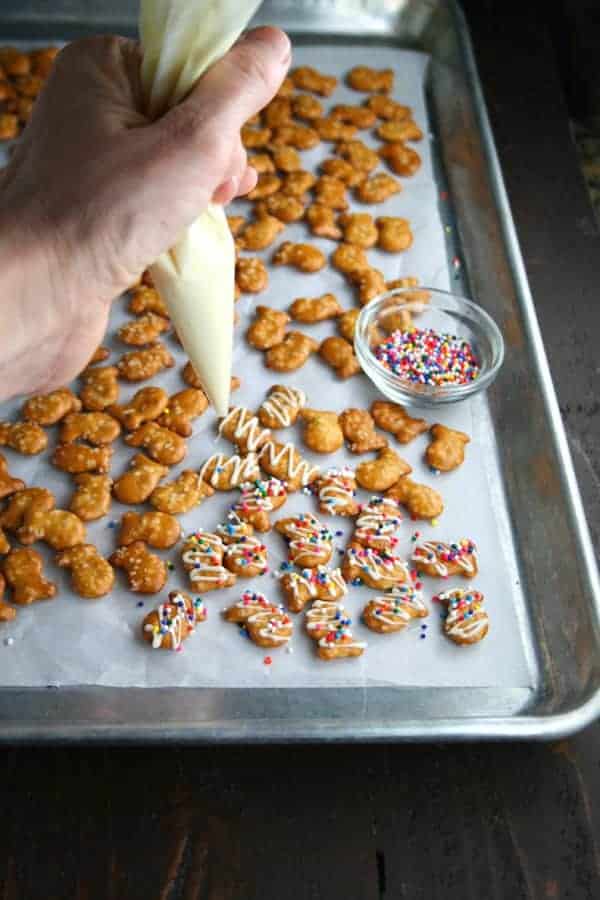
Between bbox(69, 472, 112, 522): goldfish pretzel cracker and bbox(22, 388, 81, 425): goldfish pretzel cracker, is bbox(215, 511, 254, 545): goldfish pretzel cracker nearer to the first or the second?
bbox(69, 472, 112, 522): goldfish pretzel cracker

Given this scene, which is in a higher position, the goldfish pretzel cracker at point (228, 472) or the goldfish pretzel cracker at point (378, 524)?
the goldfish pretzel cracker at point (378, 524)

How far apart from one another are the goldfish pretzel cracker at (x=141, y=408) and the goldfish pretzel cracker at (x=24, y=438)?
116mm

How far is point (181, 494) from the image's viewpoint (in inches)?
59.1

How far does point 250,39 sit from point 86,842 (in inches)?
34.9

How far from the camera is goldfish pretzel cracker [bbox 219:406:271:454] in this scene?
157 cm

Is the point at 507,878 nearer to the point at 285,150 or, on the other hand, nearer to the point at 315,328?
the point at 315,328

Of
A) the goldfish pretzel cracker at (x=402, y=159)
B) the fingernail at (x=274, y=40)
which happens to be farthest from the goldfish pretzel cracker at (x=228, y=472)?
the goldfish pretzel cracker at (x=402, y=159)

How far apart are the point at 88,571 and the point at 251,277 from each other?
0.61 meters

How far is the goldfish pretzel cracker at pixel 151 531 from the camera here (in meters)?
1.46

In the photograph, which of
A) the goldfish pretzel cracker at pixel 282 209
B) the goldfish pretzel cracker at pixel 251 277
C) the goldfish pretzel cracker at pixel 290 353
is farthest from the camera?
the goldfish pretzel cracker at pixel 282 209

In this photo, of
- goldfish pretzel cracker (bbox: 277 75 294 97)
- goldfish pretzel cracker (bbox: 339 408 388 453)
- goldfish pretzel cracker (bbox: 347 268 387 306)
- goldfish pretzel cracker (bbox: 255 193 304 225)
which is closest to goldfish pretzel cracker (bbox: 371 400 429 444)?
goldfish pretzel cracker (bbox: 339 408 388 453)

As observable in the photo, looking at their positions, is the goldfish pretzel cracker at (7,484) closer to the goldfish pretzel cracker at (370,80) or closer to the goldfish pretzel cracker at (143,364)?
the goldfish pretzel cracker at (143,364)

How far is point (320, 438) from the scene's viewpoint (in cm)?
157

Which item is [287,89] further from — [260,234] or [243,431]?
[243,431]
